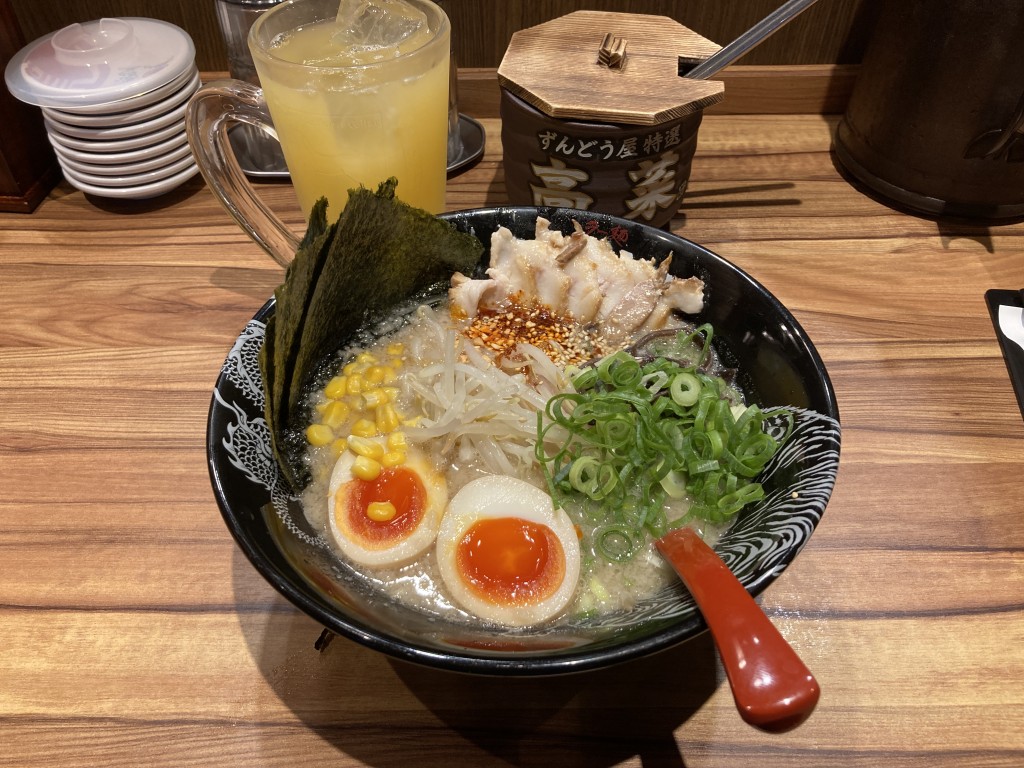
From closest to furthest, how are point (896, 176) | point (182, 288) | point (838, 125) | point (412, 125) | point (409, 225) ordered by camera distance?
point (409, 225)
point (412, 125)
point (182, 288)
point (896, 176)
point (838, 125)

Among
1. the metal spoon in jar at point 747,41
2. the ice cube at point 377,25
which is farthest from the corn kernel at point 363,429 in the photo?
the metal spoon in jar at point 747,41

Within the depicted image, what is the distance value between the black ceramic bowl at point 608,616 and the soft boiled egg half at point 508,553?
36 millimetres

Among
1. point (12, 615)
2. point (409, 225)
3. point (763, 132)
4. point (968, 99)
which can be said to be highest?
→ point (968, 99)

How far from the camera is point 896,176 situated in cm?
183

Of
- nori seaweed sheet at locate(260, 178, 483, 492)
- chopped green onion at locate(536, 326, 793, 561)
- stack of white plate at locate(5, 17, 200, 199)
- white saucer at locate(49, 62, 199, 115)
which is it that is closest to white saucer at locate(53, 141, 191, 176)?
stack of white plate at locate(5, 17, 200, 199)

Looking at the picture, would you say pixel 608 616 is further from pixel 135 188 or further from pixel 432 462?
pixel 135 188

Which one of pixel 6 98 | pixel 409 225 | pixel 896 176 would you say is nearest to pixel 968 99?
pixel 896 176

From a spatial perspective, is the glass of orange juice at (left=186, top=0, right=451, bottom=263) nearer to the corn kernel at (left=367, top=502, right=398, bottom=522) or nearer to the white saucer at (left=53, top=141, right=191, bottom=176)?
the white saucer at (left=53, top=141, right=191, bottom=176)

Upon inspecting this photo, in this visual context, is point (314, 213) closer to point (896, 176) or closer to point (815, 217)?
point (815, 217)

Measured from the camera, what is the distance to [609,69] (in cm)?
151

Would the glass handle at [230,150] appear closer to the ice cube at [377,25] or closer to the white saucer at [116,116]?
the ice cube at [377,25]

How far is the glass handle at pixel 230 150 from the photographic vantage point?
135cm

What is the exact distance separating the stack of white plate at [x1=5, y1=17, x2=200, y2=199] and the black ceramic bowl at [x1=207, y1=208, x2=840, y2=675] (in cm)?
98

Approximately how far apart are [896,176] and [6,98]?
233cm
